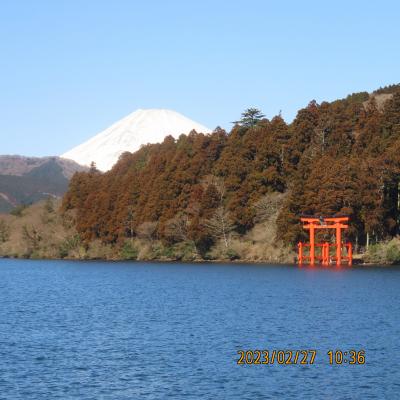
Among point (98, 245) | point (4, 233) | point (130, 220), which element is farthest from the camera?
point (4, 233)

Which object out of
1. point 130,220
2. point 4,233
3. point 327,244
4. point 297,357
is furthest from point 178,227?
point 297,357

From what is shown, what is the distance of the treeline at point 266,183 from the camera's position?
67688 mm

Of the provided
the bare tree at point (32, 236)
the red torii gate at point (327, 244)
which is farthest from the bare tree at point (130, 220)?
the red torii gate at point (327, 244)

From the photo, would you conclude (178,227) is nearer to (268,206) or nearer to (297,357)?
(268,206)

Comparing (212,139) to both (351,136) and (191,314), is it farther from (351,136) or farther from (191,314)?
(191,314)

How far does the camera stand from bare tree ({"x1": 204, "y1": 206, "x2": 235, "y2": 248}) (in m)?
75.7

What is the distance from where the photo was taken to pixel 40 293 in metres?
46.9

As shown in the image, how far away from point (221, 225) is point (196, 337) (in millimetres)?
48554

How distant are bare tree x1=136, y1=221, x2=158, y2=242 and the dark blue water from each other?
102 ft

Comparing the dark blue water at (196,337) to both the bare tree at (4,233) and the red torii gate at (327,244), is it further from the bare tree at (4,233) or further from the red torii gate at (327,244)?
the bare tree at (4,233)

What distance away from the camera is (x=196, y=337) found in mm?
27609

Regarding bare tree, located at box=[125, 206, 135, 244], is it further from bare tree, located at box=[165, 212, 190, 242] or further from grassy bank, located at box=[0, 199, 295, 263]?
bare tree, located at box=[165, 212, 190, 242]

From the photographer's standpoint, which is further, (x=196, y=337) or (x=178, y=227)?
(x=178, y=227)

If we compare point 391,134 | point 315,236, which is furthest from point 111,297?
point 391,134
